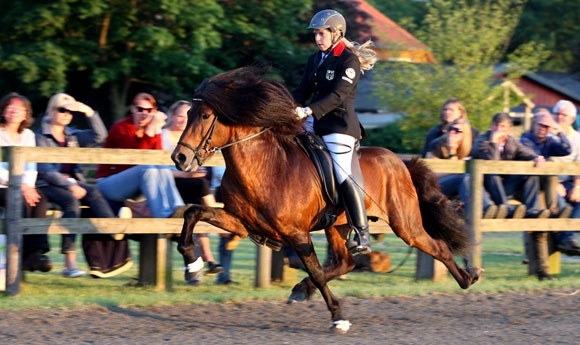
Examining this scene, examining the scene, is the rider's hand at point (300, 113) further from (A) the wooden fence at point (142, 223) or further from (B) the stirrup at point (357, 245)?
(A) the wooden fence at point (142, 223)

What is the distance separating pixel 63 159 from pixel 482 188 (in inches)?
186

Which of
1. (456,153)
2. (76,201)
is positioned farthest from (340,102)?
(456,153)

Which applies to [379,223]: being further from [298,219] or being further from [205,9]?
[205,9]

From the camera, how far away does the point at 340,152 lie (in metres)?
8.02

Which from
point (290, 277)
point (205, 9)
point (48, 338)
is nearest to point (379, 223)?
point (290, 277)

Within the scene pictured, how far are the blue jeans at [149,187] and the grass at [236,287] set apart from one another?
33.0 inches

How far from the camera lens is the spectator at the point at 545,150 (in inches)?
456

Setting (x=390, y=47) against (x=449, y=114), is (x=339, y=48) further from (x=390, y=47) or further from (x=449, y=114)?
(x=390, y=47)

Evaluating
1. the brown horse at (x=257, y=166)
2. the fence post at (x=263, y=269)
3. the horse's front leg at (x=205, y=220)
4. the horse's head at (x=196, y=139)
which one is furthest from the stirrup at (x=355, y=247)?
the fence post at (x=263, y=269)

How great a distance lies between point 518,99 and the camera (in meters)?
33.9

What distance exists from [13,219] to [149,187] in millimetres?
1343

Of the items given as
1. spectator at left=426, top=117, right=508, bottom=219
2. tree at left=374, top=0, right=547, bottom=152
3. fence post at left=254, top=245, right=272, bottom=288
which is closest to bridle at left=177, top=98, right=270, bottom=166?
fence post at left=254, top=245, right=272, bottom=288

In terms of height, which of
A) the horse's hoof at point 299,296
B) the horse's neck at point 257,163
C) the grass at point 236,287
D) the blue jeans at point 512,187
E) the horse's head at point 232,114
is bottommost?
the grass at point 236,287

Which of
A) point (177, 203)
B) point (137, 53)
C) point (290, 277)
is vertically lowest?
point (290, 277)
